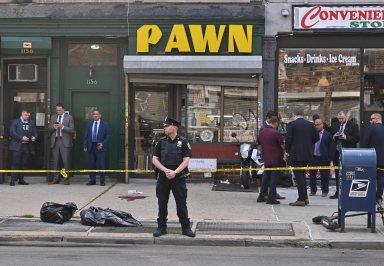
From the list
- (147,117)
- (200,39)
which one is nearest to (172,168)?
(200,39)

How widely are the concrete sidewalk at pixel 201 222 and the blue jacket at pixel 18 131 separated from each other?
1182 mm

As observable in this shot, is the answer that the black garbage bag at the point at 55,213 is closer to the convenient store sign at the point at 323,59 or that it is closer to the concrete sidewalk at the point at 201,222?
the concrete sidewalk at the point at 201,222

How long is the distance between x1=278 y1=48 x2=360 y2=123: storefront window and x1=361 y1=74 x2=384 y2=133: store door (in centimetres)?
20

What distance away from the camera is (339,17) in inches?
555

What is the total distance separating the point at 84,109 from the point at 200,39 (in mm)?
3524

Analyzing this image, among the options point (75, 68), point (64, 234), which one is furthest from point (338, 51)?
point (64, 234)

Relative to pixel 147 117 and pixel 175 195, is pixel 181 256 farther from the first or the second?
pixel 147 117

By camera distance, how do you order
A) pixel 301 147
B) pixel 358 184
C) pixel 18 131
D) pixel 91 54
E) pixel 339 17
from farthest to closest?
1. pixel 91 54
2. pixel 18 131
3. pixel 339 17
4. pixel 301 147
5. pixel 358 184

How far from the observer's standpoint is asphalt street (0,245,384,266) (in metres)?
7.44

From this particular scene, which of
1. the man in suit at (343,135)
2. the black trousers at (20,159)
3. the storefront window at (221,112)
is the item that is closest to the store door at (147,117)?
the storefront window at (221,112)

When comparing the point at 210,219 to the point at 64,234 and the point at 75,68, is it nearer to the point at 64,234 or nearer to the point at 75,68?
the point at 64,234

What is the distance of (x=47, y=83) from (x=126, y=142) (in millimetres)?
2701

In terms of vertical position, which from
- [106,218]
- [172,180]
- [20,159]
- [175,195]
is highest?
[172,180]

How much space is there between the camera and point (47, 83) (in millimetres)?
15023
